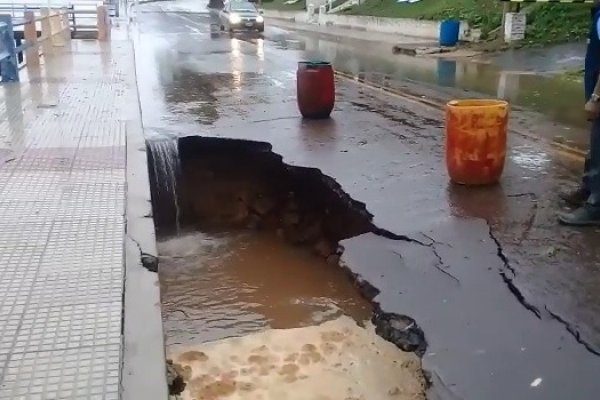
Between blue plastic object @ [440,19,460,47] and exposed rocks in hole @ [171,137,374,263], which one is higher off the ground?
blue plastic object @ [440,19,460,47]

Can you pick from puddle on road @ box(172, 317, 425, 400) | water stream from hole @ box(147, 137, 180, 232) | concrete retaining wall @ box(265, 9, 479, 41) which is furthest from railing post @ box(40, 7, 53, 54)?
puddle on road @ box(172, 317, 425, 400)

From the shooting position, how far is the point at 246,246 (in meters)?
7.71

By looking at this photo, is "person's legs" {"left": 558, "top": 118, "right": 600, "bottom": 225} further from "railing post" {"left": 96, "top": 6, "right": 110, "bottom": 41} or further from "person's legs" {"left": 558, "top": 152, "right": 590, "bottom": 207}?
"railing post" {"left": 96, "top": 6, "right": 110, "bottom": 41}

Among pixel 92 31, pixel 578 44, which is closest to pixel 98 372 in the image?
pixel 578 44

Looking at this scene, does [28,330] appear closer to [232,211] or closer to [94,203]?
[94,203]

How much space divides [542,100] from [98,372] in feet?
35.3

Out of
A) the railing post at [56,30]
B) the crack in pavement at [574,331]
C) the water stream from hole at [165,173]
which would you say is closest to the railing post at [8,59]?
the water stream from hole at [165,173]

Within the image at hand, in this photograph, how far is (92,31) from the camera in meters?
25.2

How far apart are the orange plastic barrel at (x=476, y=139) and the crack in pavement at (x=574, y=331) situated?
246 centimetres

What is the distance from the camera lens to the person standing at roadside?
5.11 m

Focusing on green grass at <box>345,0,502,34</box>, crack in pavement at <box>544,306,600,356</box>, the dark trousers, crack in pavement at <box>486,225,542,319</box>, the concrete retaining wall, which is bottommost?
crack in pavement at <box>544,306,600,356</box>

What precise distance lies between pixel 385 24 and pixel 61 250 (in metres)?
28.7

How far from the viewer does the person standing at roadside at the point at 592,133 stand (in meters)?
5.11

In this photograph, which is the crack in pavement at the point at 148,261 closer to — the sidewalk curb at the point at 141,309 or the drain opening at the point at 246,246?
the sidewalk curb at the point at 141,309
